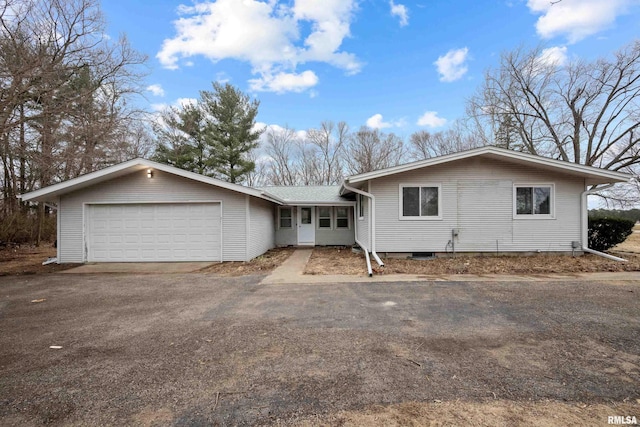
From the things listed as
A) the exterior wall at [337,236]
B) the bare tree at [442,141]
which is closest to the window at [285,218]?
the exterior wall at [337,236]

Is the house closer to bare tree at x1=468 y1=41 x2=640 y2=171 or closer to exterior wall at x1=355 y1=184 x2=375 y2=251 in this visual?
exterior wall at x1=355 y1=184 x2=375 y2=251

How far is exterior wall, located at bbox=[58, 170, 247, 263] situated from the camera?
9.69 metres

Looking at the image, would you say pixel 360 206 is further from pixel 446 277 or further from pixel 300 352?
pixel 300 352

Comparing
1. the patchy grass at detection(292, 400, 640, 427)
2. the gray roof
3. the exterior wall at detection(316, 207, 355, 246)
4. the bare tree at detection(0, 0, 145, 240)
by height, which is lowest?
the patchy grass at detection(292, 400, 640, 427)

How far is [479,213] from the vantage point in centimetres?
952

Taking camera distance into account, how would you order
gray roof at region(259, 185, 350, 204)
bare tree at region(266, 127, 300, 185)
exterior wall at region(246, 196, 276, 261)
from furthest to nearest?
bare tree at region(266, 127, 300, 185)
gray roof at region(259, 185, 350, 204)
exterior wall at region(246, 196, 276, 261)

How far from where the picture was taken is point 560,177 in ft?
30.9

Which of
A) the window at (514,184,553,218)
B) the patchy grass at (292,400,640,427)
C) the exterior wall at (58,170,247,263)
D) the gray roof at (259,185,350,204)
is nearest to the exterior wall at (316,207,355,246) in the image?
the gray roof at (259,185,350,204)

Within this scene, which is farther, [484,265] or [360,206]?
[360,206]

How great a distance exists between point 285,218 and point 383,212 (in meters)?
6.34

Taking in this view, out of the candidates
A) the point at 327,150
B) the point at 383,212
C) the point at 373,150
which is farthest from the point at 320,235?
the point at 327,150

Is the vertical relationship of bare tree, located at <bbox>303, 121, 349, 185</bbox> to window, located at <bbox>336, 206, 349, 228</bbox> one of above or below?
above

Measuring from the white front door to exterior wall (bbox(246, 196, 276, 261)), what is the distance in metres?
1.37

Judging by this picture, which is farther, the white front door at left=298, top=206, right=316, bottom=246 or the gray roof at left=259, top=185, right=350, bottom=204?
the white front door at left=298, top=206, right=316, bottom=246
